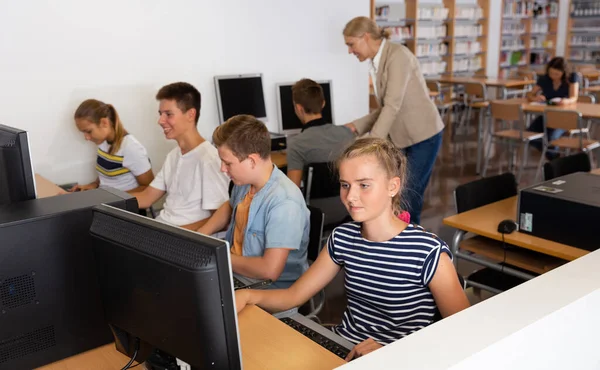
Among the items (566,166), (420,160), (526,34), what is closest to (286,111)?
(420,160)

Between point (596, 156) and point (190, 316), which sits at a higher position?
point (190, 316)

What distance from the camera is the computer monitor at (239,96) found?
12.5 feet

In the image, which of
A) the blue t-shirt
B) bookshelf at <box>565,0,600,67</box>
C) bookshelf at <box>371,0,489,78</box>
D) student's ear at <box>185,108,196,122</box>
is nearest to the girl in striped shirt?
student's ear at <box>185,108,196,122</box>

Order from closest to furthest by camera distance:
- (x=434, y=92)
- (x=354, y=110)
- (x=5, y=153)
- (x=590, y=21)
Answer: (x=5, y=153), (x=354, y=110), (x=434, y=92), (x=590, y=21)

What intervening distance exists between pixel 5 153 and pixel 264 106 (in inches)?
104

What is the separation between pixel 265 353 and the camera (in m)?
1.27

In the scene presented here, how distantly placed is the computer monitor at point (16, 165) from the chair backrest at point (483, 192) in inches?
67.9

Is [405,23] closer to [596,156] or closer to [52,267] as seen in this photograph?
[596,156]

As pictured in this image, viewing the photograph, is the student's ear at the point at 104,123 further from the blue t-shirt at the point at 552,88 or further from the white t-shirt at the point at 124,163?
the blue t-shirt at the point at 552,88

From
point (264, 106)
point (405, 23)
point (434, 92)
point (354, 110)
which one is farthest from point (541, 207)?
point (405, 23)

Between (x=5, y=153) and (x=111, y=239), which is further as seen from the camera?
(x=5, y=153)

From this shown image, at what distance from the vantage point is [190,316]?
100 centimetres

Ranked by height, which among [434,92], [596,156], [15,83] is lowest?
[596,156]

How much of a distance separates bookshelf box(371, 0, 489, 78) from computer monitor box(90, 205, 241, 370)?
813cm
